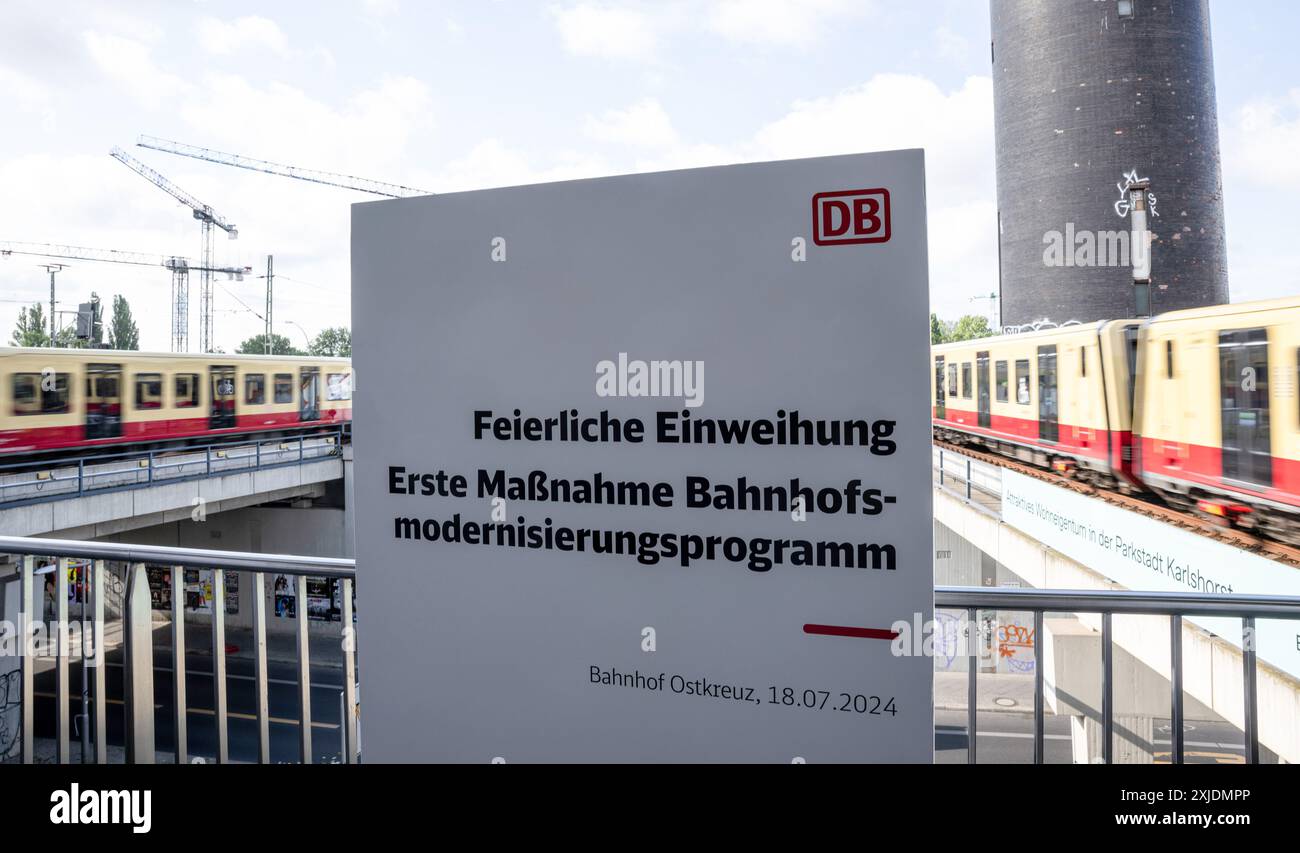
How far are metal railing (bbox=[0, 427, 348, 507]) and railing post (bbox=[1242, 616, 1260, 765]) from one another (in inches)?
665

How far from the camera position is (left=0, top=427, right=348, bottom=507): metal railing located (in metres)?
16.1

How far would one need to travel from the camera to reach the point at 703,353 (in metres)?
1.71

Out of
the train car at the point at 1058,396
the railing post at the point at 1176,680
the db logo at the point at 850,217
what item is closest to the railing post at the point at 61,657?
the db logo at the point at 850,217

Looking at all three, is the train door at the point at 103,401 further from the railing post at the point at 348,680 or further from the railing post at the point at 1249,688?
the railing post at the point at 1249,688

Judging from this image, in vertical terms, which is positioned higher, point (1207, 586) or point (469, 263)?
point (469, 263)

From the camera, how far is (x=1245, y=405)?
1056cm

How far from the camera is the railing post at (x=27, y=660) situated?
2947 mm

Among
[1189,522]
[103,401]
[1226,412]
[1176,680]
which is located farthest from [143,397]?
[1176,680]

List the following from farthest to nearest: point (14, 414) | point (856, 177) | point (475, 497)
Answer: point (14, 414) → point (475, 497) → point (856, 177)

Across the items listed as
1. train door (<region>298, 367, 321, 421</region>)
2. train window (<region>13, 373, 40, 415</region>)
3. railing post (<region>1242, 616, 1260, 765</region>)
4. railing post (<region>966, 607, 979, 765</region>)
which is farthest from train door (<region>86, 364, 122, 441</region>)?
railing post (<region>1242, 616, 1260, 765</region>)

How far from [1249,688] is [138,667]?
3572 millimetres
